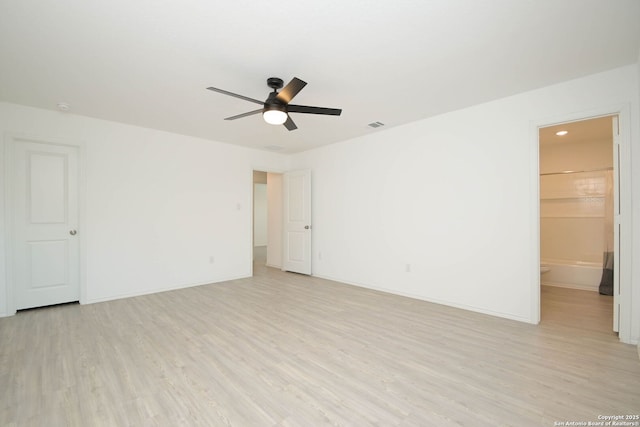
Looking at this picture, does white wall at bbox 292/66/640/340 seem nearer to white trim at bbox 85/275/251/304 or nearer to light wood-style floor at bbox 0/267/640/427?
light wood-style floor at bbox 0/267/640/427

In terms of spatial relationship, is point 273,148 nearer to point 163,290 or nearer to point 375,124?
point 375,124

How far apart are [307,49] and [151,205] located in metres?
3.54

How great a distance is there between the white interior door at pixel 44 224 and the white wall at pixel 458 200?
13.2 ft

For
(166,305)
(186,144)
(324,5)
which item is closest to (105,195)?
(186,144)

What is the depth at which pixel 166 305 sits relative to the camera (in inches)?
149

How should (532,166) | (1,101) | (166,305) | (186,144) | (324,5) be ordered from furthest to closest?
(186,144) < (166,305) < (1,101) < (532,166) < (324,5)

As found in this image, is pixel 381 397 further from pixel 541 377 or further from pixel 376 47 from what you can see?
pixel 376 47

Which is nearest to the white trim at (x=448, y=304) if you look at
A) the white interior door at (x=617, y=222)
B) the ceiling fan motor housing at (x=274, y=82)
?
the white interior door at (x=617, y=222)

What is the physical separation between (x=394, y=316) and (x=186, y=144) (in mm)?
4241

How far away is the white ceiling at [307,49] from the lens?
73.3 inches

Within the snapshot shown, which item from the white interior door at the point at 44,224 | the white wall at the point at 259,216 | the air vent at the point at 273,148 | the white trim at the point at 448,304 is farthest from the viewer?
the white wall at the point at 259,216

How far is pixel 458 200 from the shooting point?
3.68 meters

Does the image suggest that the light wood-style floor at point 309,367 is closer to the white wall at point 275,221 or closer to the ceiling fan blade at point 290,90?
the ceiling fan blade at point 290,90

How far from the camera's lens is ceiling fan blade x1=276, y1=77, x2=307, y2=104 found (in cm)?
226
